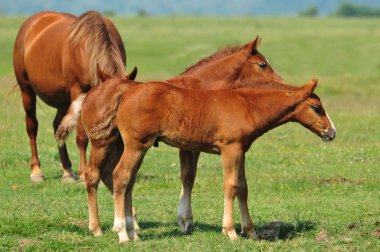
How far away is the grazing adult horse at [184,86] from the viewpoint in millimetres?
9414

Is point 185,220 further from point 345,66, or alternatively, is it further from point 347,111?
point 345,66

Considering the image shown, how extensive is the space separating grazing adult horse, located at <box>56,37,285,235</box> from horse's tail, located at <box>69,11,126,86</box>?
1.91 metres

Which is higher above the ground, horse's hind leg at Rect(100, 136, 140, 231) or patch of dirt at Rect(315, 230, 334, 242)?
horse's hind leg at Rect(100, 136, 140, 231)

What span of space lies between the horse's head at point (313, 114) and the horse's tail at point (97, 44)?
3.43 meters

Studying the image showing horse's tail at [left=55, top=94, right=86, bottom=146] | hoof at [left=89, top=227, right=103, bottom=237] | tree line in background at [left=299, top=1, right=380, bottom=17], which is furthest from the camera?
tree line in background at [left=299, top=1, right=380, bottom=17]

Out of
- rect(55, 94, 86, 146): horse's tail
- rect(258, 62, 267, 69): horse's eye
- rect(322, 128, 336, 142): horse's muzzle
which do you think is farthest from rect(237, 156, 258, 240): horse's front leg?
rect(55, 94, 86, 146): horse's tail

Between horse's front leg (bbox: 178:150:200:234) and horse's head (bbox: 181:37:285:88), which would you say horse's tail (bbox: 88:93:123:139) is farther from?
horse's head (bbox: 181:37:285:88)

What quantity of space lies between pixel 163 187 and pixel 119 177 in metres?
4.34

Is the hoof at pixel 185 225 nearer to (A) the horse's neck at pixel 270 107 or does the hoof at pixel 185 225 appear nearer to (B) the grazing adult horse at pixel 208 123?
(B) the grazing adult horse at pixel 208 123

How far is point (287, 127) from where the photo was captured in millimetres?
21656

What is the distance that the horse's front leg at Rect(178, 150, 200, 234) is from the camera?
32.9 ft

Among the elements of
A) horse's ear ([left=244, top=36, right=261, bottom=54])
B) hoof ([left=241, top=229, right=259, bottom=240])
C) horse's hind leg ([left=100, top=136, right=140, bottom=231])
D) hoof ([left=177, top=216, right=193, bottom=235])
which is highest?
horse's ear ([left=244, top=36, right=261, bottom=54])

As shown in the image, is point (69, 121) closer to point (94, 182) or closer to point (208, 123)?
point (94, 182)

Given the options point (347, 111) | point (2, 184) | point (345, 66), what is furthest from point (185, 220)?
point (345, 66)
